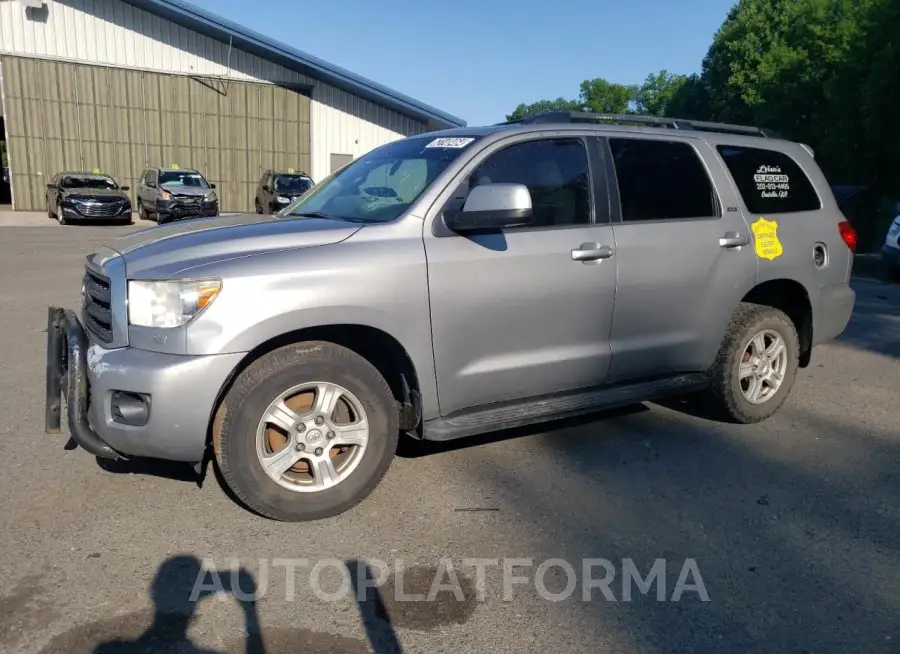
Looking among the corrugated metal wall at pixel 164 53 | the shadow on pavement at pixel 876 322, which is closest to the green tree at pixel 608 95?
the corrugated metal wall at pixel 164 53

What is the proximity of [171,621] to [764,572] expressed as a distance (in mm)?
2418

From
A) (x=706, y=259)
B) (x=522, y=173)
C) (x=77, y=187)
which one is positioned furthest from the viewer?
(x=77, y=187)

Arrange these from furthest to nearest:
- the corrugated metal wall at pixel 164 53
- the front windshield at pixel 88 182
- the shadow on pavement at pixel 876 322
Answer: the corrugated metal wall at pixel 164 53 → the front windshield at pixel 88 182 → the shadow on pavement at pixel 876 322

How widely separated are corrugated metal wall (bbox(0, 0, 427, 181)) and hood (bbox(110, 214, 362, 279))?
25.9 meters

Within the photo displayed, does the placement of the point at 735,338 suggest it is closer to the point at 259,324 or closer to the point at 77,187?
the point at 259,324

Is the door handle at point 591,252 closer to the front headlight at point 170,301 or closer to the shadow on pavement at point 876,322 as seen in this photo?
the front headlight at point 170,301

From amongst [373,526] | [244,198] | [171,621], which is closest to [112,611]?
[171,621]

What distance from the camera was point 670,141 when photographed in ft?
15.0

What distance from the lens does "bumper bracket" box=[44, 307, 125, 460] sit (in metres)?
3.26

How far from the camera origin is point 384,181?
415 centimetres

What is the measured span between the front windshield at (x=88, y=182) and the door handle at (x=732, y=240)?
2228 cm

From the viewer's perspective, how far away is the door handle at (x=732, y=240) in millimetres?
4527

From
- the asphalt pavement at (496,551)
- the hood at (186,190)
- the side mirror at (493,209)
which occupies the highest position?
the side mirror at (493,209)

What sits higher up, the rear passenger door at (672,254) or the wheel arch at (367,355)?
the rear passenger door at (672,254)
